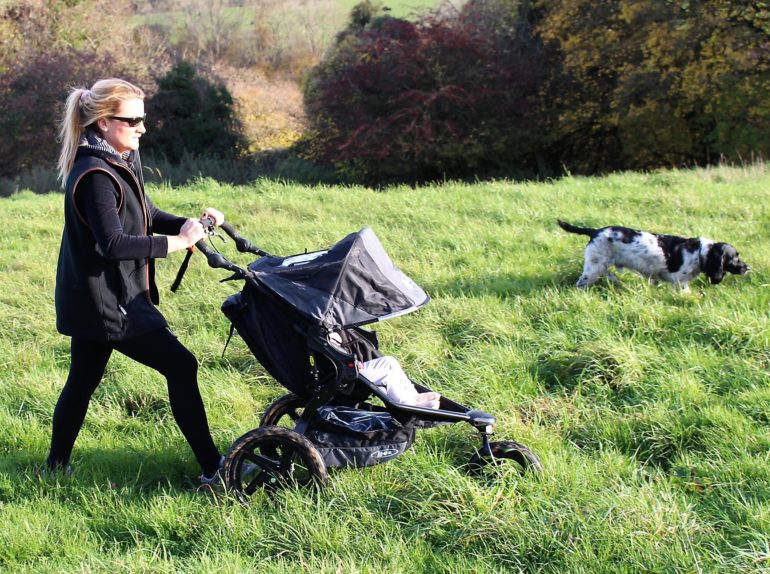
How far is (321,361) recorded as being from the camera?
12.2ft

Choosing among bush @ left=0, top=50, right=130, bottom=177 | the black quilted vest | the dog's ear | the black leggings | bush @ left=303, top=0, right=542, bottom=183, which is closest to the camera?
the black quilted vest


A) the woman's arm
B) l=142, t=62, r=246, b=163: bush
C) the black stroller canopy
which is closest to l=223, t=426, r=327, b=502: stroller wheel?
the black stroller canopy

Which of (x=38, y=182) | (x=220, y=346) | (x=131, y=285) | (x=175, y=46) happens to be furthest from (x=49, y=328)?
(x=175, y=46)

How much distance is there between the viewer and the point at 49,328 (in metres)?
6.36

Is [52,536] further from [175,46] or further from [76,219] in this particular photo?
[175,46]

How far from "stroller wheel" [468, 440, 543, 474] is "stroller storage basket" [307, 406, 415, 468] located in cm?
36

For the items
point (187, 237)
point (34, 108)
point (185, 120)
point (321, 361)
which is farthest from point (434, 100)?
point (187, 237)

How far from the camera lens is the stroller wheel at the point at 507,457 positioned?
3.65 m

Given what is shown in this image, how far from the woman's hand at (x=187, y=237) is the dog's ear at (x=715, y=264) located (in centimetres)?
439

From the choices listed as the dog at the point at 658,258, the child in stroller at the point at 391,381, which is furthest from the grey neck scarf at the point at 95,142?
the dog at the point at 658,258

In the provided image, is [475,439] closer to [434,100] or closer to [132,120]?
[132,120]

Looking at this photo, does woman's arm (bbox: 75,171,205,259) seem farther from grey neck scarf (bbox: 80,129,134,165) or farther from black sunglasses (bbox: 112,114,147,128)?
black sunglasses (bbox: 112,114,147,128)

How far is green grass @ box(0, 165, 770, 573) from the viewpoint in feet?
10.5

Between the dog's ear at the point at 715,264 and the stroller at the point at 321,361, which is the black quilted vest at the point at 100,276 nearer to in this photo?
the stroller at the point at 321,361
